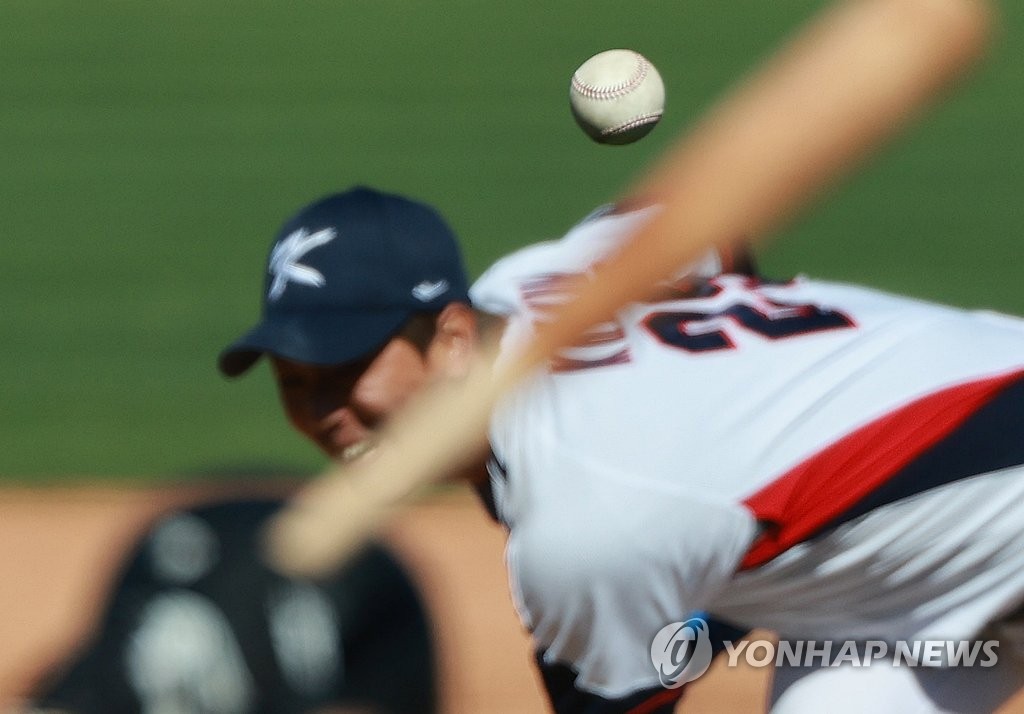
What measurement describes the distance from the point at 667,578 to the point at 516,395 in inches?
15.3

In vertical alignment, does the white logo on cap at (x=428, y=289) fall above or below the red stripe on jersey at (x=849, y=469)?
above

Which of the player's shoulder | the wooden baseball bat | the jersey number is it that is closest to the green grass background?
the player's shoulder

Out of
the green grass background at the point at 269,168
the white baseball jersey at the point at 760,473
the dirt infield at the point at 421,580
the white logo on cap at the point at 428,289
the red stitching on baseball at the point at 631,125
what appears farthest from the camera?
the green grass background at the point at 269,168

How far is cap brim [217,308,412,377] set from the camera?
2762 millimetres

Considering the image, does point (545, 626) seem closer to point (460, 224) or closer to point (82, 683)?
A: point (82, 683)

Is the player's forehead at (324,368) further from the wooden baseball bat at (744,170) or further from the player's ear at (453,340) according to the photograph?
the wooden baseball bat at (744,170)

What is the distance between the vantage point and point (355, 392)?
2812mm

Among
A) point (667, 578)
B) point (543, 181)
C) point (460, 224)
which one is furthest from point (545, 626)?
point (543, 181)

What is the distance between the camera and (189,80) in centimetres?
1072

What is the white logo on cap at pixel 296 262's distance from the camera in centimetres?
286

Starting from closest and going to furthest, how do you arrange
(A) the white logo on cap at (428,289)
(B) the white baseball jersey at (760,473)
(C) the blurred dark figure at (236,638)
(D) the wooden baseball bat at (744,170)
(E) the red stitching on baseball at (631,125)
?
(D) the wooden baseball bat at (744,170)
(B) the white baseball jersey at (760,473)
(A) the white logo on cap at (428,289)
(C) the blurred dark figure at (236,638)
(E) the red stitching on baseball at (631,125)

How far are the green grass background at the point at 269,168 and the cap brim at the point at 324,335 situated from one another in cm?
363

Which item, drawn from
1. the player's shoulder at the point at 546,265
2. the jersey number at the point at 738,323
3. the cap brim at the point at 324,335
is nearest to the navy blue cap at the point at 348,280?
the cap brim at the point at 324,335

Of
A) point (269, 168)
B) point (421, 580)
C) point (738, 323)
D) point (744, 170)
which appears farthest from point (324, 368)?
point (269, 168)
